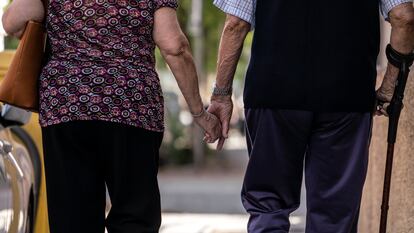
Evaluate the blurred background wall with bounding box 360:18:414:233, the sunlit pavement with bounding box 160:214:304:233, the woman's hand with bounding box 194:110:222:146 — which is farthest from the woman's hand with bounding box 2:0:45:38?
the sunlit pavement with bounding box 160:214:304:233

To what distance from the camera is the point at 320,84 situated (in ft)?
12.9

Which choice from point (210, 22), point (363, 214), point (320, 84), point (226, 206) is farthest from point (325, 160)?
point (210, 22)

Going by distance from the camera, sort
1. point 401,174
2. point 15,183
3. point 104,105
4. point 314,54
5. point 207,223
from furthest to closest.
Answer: point 207,223
point 401,174
point 15,183
point 314,54
point 104,105

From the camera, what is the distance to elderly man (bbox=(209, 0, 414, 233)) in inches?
154

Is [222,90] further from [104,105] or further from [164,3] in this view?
[104,105]

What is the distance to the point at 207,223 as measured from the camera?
366 inches

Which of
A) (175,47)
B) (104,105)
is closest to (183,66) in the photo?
(175,47)

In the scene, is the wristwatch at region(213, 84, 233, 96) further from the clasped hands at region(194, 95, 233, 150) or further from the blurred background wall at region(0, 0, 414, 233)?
the blurred background wall at region(0, 0, 414, 233)

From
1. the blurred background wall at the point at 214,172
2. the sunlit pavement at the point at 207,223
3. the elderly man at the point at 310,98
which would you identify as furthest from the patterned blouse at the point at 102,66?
the sunlit pavement at the point at 207,223

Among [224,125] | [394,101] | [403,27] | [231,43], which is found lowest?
[224,125]

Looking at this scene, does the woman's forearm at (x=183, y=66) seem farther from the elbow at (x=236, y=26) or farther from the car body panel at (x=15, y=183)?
the car body panel at (x=15, y=183)

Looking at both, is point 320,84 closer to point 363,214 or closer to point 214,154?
point 363,214

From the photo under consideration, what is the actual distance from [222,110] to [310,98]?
0.53 meters

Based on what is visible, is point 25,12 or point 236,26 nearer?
point 25,12
